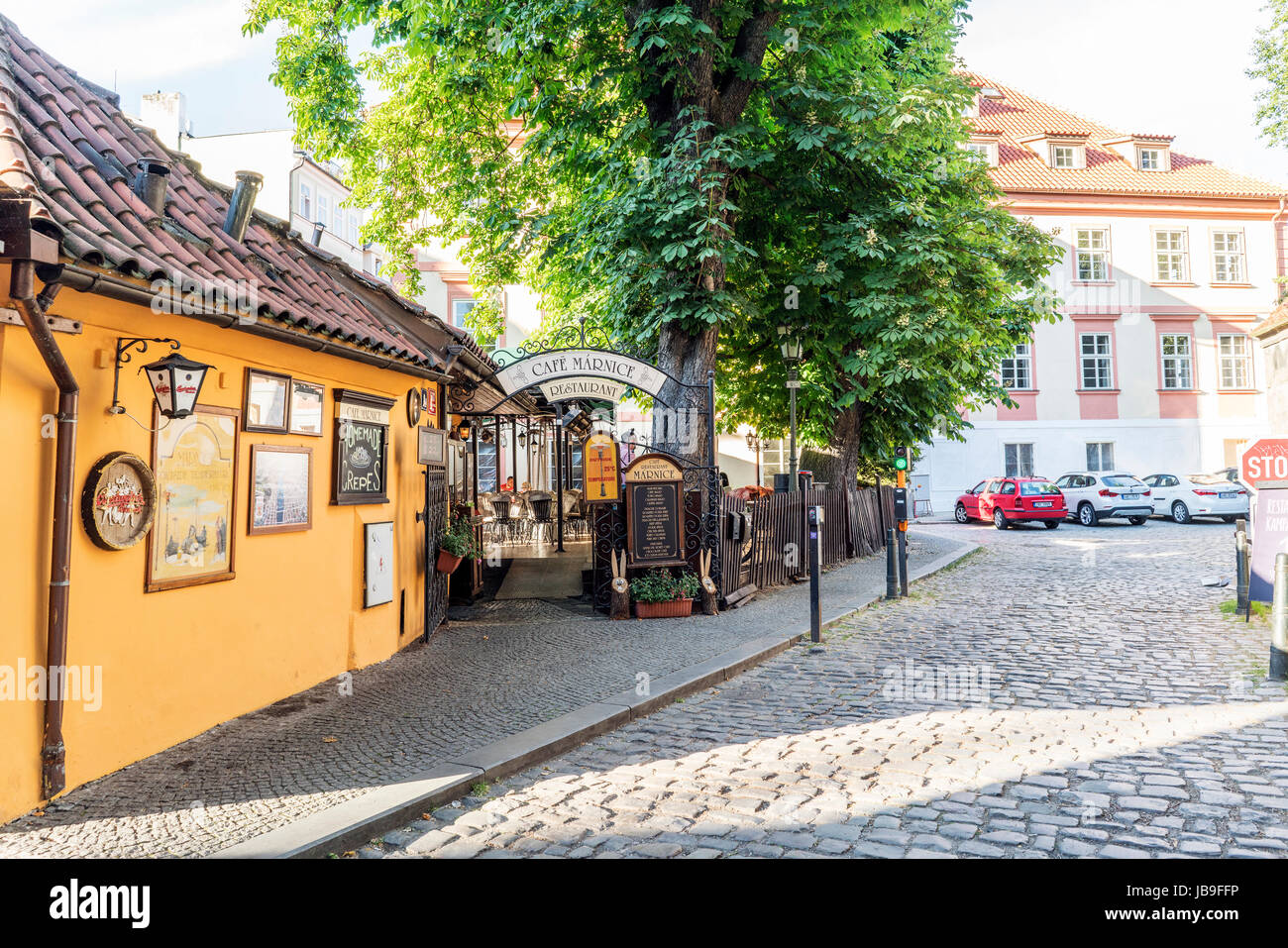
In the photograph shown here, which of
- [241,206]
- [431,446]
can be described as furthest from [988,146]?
[241,206]

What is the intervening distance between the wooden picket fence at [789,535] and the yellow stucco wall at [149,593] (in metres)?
5.70

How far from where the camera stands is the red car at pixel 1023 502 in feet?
82.3

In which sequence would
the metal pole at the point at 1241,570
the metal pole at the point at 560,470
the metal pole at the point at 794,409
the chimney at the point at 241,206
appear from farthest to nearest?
the metal pole at the point at 560,470, the metal pole at the point at 794,409, the metal pole at the point at 1241,570, the chimney at the point at 241,206

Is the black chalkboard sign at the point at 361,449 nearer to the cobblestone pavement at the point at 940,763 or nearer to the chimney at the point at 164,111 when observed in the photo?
the cobblestone pavement at the point at 940,763

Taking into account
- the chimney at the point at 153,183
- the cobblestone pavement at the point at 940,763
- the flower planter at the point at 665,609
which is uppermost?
the chimney at the point at 153,183

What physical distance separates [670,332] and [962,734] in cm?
768

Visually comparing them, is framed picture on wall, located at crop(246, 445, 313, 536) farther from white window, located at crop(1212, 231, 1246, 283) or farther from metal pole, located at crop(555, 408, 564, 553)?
white window, located at crop(1212, 231, 1246, 283)

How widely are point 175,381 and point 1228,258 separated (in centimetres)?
3947

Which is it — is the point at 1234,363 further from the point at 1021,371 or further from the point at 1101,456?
the point at 1021,371

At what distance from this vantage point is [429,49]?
1297 centimetres

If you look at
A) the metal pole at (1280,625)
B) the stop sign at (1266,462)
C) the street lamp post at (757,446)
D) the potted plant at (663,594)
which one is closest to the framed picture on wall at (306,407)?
the potted plant at (663,594)

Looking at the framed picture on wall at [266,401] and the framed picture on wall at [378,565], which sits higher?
the framed picture on wall at [266,401]

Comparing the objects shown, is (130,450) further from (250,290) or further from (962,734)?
(962,734)

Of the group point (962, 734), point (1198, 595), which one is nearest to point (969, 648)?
point (962, 734)
